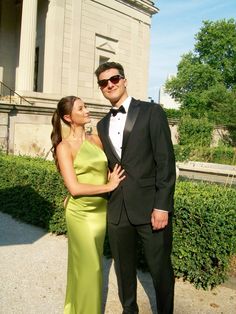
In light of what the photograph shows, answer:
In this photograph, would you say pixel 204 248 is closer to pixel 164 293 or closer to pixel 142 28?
pixel 164 293

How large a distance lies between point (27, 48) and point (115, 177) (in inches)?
783

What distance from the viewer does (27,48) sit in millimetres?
21438

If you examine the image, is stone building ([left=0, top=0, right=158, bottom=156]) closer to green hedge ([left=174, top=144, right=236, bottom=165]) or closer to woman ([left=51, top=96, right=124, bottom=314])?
green hedge ([left=174, top=144, right=236, bottom=165])

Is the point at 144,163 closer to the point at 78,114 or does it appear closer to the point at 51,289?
the point at 78,114

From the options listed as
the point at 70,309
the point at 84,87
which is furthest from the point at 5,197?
the point at 84,87

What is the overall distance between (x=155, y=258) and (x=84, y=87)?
23792 mm

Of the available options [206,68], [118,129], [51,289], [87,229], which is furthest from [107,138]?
[206,68]

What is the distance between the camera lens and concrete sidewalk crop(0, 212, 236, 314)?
4312 mm

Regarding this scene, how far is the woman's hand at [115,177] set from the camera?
3.35 meters

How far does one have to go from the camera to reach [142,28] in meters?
30.7

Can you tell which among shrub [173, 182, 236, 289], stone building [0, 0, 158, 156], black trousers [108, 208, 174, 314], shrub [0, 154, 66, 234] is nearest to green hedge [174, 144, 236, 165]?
stone building [0, 0, 158, 156]

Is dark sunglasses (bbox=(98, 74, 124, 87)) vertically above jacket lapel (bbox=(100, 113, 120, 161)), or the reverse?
dark sunglasses (bbox=(98, 74, 124, 87))

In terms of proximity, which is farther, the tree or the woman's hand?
the tree

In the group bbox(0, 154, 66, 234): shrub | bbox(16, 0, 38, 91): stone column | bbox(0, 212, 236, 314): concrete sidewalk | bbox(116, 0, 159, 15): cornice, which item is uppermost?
bbox(116, 0, 159, 15): cornice
